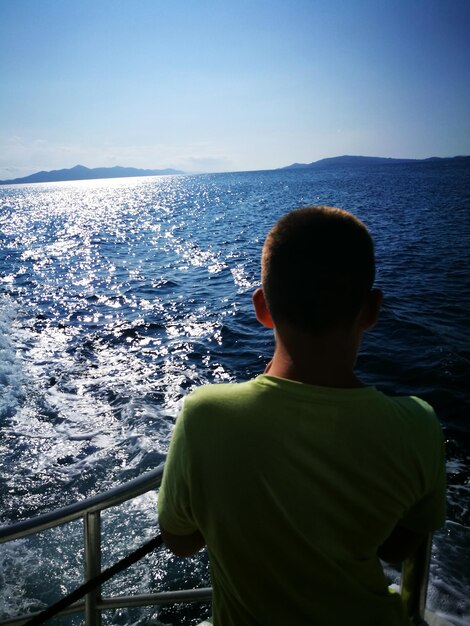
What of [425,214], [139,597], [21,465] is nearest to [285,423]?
[139,597]

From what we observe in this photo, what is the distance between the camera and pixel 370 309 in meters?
1.28

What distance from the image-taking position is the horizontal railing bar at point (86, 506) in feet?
5.37

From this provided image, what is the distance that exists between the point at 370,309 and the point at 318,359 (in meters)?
0.28

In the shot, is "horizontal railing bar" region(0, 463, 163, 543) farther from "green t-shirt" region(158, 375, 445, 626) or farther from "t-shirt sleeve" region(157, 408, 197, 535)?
"green t-shirt" region(158, 375, 445, 626)

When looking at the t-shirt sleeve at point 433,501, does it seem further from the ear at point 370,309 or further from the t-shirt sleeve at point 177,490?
the t-shirt sleeve at point 177,490

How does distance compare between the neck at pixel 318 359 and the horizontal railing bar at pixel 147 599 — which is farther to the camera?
the horizontal railing bar at pixel 147 599

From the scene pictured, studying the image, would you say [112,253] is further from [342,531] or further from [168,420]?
[342,531]

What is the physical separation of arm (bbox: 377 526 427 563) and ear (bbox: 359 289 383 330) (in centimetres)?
77

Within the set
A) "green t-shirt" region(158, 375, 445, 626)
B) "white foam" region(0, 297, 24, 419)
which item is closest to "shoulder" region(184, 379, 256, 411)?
"green t-shirt" region(158, 375, 445, 626)

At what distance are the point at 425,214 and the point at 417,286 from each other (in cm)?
2443

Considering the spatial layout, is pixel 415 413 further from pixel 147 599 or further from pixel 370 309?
pixel 147 599

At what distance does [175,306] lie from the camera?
17094 millimetres

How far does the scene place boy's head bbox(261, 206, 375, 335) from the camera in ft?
3.81

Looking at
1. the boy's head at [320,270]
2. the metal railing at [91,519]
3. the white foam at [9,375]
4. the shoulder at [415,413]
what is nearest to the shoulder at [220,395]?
the boy's head at [320,270]
